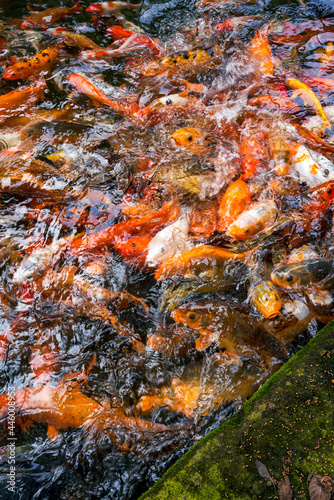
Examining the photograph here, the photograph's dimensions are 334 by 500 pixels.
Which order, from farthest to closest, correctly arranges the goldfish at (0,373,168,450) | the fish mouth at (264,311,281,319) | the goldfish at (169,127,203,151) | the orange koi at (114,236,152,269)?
the goldfish at (169,127,203,151) < the orange koi at (114,236,152,269) < the fish mouth at (264,311,281,319) < the goldfish at (0,373,168,450)

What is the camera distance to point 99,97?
4746mm

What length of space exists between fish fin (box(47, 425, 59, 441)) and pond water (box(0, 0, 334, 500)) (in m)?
0.02

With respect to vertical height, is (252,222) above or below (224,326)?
above

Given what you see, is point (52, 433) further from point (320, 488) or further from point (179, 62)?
point (179, 62)

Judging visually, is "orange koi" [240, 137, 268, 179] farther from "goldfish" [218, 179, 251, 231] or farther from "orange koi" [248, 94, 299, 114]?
"orange koi" [248, 94, 299, 114]

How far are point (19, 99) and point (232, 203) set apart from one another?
356cm

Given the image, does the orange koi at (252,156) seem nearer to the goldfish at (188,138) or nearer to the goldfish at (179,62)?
the goldfish at (188,138)

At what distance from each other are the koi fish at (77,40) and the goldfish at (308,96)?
11.0 feet

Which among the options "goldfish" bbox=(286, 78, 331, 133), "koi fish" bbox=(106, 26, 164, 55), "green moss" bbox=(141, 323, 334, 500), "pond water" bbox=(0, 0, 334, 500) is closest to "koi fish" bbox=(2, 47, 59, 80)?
"pond water" bbox=(0, 0, 334, 500)

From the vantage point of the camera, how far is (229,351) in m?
2.50

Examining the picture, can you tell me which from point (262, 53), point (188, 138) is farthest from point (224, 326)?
point (262, 53)

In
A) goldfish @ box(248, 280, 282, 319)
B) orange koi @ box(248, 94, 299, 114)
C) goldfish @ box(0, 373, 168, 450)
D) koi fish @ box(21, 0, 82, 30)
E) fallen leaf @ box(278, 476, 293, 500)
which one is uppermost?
koi fish @ box(21, 0, 82, 30)

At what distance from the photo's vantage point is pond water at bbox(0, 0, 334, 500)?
2297 millimetres

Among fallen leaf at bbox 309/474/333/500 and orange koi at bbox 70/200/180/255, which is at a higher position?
fallen leaf at bbox 309/474/333/500
